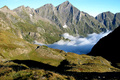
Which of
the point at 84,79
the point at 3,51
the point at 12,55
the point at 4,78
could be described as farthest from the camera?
the point at 12,55

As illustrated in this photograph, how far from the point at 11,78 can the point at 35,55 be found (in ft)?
314

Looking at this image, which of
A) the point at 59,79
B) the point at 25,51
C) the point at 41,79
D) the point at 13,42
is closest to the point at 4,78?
the point at 41,79

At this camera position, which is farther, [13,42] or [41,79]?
[13,42]

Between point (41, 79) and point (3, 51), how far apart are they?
8241 centimetres

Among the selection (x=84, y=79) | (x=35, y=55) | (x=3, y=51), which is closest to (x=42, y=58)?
(x=35, y=55)

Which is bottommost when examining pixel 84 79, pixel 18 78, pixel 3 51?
pixel 84 79

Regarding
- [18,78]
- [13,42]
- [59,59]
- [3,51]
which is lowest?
[18,78]

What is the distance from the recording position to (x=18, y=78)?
15984 mm

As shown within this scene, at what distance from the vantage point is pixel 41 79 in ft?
52.3

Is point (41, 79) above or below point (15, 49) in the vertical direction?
below

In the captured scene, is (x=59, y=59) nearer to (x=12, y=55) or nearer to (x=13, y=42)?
(x=12, y=55)

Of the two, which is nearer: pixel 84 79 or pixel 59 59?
pixel 84 79

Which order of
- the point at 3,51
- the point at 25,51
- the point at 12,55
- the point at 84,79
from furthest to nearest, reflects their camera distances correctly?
the point at 25,51, the point at 12,55, the point at 3,51, the point at 84,79

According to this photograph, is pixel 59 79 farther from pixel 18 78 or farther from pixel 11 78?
pixel 11 78
